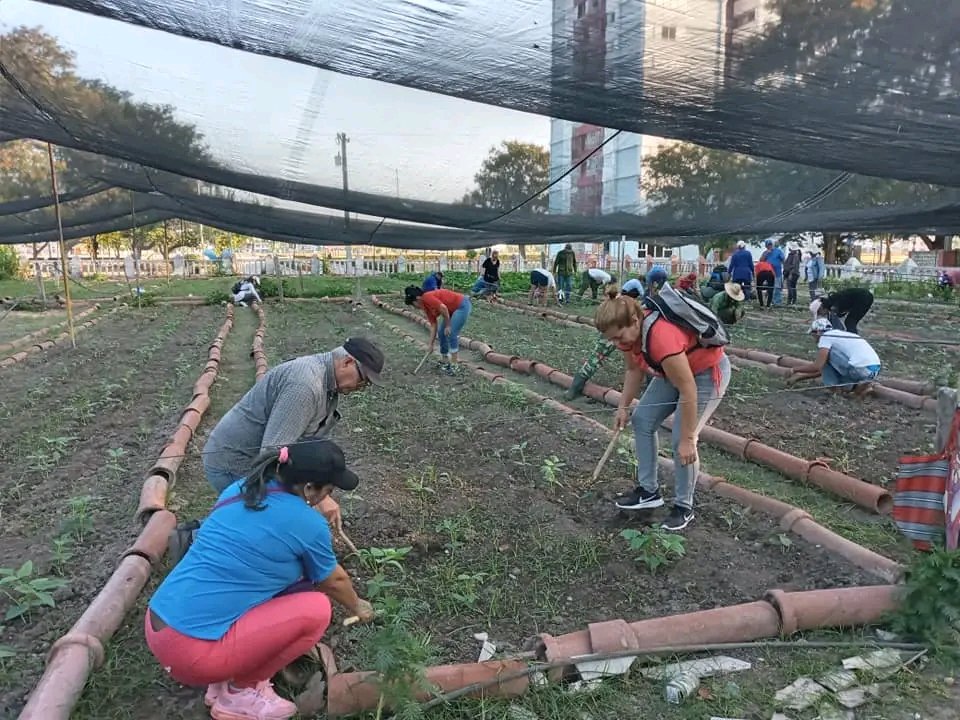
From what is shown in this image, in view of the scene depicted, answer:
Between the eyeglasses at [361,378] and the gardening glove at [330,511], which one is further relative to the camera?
the gardening glove at [330,511]

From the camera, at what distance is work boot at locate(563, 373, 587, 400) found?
6.71 meters

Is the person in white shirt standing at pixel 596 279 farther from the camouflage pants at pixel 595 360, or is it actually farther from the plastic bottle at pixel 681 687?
the plastic bottle at pixel 681 687

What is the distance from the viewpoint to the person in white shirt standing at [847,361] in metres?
6.22

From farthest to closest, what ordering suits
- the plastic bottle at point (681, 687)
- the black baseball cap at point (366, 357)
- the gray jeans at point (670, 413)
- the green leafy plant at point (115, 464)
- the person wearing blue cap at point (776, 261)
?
1. the person wearing blue cap at point (776, 261)
2. the green leafy plant at point (115, 464)
3. the gray jeans at point (670, 413)
4. the black baseball cap at point (366, 357)
5. the plastic bottle at point (681, 687)

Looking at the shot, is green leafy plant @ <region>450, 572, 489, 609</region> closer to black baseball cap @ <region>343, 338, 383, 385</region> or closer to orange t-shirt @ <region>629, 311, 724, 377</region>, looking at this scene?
black baseball cap @ <region>343, 338, 383, 385</region>

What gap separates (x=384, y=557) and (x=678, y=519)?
1.55 metres

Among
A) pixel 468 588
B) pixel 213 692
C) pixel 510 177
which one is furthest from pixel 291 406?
pixel 510 177

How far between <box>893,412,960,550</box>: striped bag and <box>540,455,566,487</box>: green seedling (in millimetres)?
1817

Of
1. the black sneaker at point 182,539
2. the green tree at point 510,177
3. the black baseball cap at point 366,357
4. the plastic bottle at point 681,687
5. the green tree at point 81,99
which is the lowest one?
the plastic bottle at point 681,687

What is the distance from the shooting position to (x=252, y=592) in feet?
6.88

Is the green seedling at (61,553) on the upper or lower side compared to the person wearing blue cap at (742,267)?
lower

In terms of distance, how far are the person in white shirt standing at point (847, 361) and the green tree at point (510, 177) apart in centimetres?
311

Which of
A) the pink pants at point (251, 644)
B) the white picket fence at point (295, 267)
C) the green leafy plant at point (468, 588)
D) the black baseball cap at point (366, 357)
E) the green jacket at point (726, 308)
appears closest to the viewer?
the pink pants at point (251, 644)

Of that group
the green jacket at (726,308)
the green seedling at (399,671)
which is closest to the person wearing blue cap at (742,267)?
the green jacket at (726,308)
